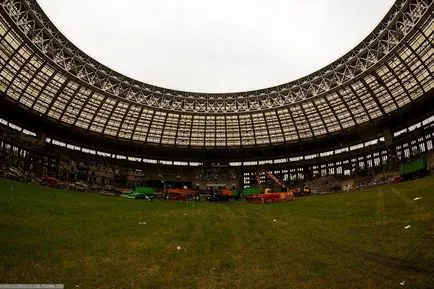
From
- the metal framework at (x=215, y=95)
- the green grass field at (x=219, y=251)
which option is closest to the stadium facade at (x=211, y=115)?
the metal framework at (x=215, y=95)

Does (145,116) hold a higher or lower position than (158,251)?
higher

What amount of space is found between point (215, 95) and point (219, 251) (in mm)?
52236

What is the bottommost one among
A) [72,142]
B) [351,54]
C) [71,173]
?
[71,173]

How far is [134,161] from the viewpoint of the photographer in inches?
3002

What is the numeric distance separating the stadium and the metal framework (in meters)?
0.26

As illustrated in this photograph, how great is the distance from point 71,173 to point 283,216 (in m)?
53.2

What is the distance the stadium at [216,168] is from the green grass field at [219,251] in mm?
82

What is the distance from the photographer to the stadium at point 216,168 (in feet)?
40.8

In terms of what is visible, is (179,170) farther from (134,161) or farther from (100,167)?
(100,167)

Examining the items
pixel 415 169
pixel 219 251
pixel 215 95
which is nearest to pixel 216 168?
pixel 215 95

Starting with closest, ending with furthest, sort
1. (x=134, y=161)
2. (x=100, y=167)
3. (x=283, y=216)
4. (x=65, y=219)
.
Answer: (x=65, y=219)
(x=283, y=216)
(x=100, y=167)
(x=134, y=161)

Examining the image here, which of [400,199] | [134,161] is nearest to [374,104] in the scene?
[400,199]

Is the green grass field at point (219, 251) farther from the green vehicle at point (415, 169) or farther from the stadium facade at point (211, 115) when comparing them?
the stadium facade at point (211, 115)

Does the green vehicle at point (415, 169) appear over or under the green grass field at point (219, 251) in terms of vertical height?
over
